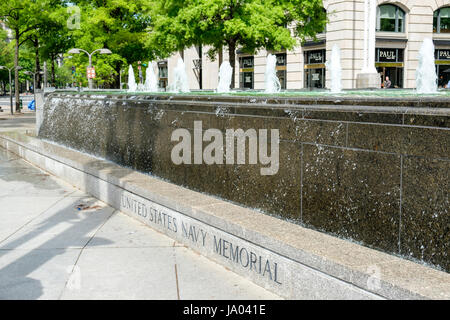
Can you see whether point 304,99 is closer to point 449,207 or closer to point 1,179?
point 449,207

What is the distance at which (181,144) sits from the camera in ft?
25.1

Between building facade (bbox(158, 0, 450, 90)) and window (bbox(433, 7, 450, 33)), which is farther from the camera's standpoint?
window (bbox(433, 7, 450, 33))

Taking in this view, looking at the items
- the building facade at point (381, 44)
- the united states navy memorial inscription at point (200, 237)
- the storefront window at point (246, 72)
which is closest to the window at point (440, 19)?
the building facade at point (381, 44)

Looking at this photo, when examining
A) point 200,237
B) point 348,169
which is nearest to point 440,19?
point 200,237

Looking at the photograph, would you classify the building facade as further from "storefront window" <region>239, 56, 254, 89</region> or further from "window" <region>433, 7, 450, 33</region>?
"storefront window" <region>239, 56, 254, 89</region>

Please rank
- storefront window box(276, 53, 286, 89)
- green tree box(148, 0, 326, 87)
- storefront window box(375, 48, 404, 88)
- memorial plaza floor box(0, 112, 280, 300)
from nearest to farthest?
memorial plaza floor box(0, 112, 280, 300), green tree box(148, 0, 326, 87), storefront window box(375, 48, 404, 88), storefront window box(276, 53, 286, 89)

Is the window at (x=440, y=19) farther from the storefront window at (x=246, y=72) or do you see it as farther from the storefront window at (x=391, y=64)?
the storefront window at (x=246, y=72)

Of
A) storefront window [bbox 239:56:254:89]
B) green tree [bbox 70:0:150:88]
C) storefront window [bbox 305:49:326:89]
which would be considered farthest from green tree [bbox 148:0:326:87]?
storefront window [bbox 239:56:254:89]

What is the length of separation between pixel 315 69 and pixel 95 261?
28.7m

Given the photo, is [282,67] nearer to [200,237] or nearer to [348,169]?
[200,237]

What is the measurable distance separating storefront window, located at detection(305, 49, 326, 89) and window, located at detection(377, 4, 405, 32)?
13.0ft

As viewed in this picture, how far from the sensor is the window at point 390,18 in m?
32.3

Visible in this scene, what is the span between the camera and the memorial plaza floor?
16.0ft
